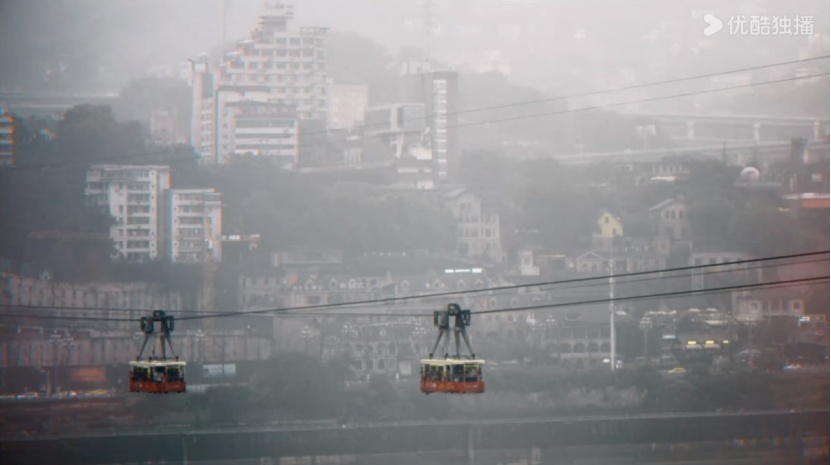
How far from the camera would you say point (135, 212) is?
34344 millimetres

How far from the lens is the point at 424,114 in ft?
118

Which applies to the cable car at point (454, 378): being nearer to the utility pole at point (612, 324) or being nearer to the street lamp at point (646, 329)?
the utility pole at point (612, 324)

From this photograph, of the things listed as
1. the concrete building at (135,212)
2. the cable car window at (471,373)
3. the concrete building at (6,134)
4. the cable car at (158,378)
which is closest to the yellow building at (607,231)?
the concrete building at (135,212)

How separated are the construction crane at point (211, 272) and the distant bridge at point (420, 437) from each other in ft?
A: 8.58

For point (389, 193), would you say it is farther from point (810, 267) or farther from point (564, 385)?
point (810, 267)

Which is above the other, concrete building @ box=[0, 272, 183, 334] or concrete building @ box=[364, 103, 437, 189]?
concrete building @ box=[364, 103, 437, 189]

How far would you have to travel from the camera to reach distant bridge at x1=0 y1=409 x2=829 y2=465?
98.1 feet

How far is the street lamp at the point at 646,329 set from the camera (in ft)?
112

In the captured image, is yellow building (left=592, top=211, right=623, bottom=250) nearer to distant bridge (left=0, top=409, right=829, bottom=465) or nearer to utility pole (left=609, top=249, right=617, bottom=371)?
utility pole (left=609, top=249, right=617, bottom=371)

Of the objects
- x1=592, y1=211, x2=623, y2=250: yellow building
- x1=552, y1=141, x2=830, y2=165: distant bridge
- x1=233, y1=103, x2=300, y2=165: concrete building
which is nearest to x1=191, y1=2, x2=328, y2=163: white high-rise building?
x1=233, y1=103, x2=300, y2=165: concrete building

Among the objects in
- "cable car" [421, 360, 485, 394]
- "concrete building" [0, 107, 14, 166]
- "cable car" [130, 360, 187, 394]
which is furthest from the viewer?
"concrete building" [0, 107, 14, 166]

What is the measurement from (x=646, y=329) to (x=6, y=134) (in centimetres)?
1520

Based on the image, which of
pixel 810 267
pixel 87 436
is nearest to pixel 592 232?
pixel 810 267

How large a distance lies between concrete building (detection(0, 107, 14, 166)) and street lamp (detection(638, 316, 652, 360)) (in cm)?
1484
